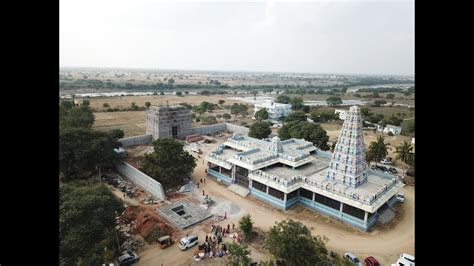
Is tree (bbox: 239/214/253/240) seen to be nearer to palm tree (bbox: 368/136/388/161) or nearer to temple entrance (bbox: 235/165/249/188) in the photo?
temple entrance (bbox: 235/165/249/188)

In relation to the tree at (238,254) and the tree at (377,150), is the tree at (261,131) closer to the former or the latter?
the tree at (377,150)

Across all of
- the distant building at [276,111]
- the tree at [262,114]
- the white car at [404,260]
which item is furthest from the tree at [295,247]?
the distant building at [276,111]

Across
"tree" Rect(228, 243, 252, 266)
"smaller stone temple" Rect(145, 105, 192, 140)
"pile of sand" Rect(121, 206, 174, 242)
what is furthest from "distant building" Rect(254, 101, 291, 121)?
"tree" Rect(228, 243, 252, 266)

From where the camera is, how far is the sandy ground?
12.2 m

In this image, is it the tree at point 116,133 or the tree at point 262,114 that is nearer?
the tree at point 116,133

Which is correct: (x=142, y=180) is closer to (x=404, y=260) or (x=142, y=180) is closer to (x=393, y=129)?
(x=404, y=260)

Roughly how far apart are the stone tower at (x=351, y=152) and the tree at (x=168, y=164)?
8.98m

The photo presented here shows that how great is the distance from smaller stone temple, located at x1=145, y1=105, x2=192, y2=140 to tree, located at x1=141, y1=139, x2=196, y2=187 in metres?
9.77

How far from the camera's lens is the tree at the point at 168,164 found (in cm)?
1798
